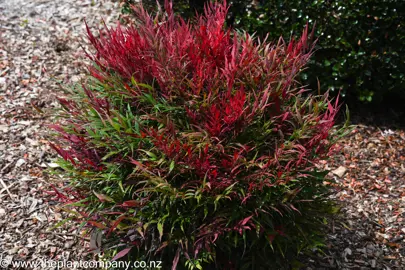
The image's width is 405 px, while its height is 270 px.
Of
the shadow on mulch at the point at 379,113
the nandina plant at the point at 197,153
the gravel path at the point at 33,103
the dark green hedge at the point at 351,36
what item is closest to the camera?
the nandina plant at the point at 197,153

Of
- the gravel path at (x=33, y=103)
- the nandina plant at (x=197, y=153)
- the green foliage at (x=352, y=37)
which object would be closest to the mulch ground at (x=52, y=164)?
the gravel path at (x=33, y=103)

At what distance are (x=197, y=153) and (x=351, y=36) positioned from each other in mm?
2596

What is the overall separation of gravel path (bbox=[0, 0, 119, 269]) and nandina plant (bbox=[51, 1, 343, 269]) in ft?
2.58

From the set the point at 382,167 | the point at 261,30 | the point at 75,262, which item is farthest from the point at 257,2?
the point at 75,262

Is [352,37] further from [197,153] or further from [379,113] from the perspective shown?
[197,153]

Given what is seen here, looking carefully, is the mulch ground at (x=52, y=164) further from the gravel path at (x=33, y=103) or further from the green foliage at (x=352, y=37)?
the green foliage at (x=352, y=37)

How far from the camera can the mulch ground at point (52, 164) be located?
3.39 metres

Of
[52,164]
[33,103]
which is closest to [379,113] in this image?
[52,164]

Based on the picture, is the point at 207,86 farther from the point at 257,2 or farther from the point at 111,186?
the point at 257,2

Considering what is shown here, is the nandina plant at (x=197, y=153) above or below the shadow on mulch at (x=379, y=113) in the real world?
above

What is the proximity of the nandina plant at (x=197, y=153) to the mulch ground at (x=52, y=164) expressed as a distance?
66 cm

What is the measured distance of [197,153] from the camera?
2494 millimetres

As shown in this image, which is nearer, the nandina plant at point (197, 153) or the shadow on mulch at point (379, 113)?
the nandina plant at point (197, 153)

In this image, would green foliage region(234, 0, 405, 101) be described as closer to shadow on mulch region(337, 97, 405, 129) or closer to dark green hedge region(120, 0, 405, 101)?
dark green hedge region(120, 0, 405, 101)
